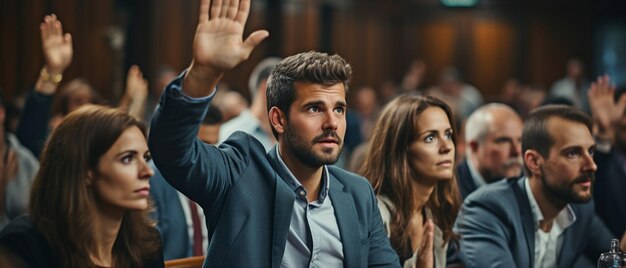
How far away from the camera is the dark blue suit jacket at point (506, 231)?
383 centimetres

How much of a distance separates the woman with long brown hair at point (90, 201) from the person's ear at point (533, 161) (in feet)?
5.74

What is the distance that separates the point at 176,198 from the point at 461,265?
4.45ft

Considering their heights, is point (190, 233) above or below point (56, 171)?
below

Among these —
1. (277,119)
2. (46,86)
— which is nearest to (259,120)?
(46,86)

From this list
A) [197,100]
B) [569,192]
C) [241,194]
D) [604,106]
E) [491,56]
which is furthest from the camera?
[491,56]

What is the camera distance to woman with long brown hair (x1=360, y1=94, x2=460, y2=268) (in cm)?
378

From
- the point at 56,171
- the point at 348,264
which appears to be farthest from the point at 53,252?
the point at 348,264

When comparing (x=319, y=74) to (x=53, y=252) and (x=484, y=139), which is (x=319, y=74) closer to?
A: (x=53, y=252)

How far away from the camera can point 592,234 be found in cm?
414

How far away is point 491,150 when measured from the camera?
5141mm

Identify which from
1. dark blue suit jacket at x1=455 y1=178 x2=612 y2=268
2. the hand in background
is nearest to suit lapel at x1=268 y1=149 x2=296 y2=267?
dark blue suit jacket at x1=455 y1=178 x2=612 y2=268

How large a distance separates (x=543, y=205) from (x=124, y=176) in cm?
190

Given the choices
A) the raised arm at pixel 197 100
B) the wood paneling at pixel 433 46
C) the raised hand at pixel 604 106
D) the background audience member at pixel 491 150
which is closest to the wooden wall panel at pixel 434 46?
the wood paneling at pixel 433 46

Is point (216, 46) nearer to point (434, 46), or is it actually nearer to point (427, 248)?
point (427, 248)
